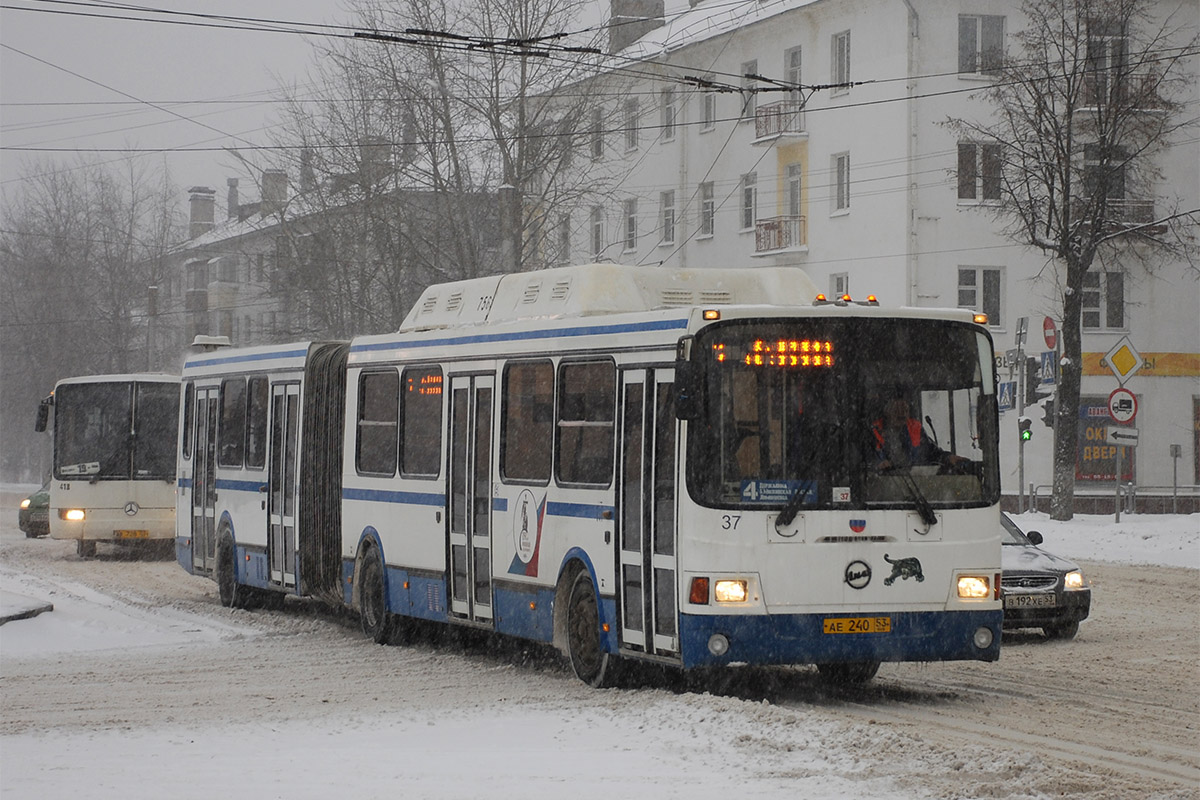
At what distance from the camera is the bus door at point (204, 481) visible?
2141cm

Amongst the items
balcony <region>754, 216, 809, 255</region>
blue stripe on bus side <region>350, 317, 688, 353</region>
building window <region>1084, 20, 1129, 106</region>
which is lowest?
blue stripe on bus side <region>350, 317, 688, 353</region>

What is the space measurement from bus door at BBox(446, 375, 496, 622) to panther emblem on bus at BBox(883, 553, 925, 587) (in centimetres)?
383

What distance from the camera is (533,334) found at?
46.9 feet

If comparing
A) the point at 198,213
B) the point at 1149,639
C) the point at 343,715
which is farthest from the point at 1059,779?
the point at 198,213

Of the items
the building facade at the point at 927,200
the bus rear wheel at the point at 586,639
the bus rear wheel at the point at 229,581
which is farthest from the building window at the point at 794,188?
the bus rear wheel at the point at 586,639

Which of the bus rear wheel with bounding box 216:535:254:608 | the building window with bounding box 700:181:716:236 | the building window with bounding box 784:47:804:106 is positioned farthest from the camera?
the building window with bounding box 700:181:716:236

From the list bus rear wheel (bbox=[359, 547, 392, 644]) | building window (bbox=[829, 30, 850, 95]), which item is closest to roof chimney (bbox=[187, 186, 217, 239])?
building window (bbox=[829, 30, 850, 95])

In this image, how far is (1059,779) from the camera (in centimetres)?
862

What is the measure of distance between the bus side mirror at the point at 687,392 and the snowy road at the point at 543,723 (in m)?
1.72

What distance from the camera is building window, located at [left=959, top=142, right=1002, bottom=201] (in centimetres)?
4600

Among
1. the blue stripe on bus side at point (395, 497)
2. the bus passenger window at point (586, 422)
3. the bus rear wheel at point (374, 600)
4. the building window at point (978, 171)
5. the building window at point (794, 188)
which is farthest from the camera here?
the building window at point (794, 188)

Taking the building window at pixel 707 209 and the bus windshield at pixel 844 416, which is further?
the building window at pixel 707 209

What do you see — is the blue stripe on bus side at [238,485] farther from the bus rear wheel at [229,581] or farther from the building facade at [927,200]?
the building facade at [927,200]

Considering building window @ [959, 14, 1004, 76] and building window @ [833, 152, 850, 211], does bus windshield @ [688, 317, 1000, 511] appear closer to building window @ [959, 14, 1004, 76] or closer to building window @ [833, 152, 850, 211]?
building window @ [959, 14, 1004, 76]
